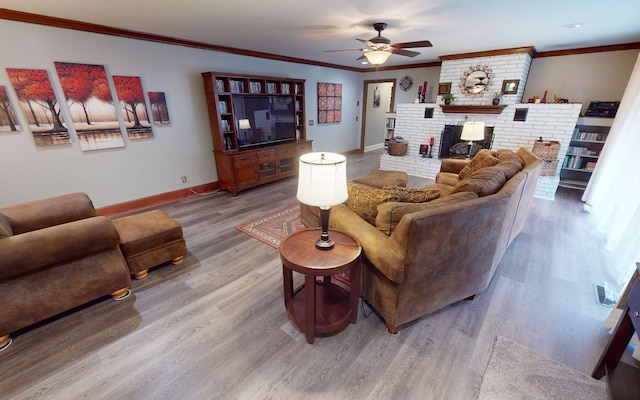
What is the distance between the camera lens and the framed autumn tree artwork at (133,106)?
337 cm

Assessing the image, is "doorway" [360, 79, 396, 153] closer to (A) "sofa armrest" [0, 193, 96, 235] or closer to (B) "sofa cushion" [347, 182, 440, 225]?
(B) "sofa cushion" [347, 182, 440, 225]

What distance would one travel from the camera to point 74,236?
171cm

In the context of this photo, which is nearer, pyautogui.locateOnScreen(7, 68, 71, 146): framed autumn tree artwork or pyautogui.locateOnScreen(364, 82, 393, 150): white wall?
pyautogui.locateOnScreen(7, 68, 71, 146): framed autumn tree artwork

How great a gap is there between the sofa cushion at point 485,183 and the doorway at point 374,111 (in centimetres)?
536

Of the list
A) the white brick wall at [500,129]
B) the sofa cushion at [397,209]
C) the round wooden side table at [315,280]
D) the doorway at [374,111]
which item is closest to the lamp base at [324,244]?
the round wooden side table at [315,280]

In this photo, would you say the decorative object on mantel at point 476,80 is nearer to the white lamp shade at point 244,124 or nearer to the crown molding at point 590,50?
the crown molding at point 590,50

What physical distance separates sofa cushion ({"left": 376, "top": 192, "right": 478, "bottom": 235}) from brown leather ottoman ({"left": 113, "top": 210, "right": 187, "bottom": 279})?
1870 mm

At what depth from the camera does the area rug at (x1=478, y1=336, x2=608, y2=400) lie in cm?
138

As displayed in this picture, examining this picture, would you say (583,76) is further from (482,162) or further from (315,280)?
(315,280)

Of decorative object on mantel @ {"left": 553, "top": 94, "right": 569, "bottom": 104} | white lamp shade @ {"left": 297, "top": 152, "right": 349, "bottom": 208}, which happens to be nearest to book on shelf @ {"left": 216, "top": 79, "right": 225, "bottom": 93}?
white lamp shade @ {"left": 297, "top": 152, "right": 349, "bottom": 208}

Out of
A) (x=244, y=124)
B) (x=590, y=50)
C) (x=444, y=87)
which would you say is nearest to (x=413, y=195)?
(x=244, y=124)

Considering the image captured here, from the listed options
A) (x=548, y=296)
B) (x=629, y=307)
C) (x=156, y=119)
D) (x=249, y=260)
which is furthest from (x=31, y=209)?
(x=548, y=296)

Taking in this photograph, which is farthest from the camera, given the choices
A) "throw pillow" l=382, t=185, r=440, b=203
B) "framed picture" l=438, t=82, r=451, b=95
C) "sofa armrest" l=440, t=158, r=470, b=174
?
"framed picture" l=438, t=82, r=451, b=95

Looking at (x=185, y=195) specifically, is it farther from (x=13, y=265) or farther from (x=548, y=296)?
(x=548, y=296)
